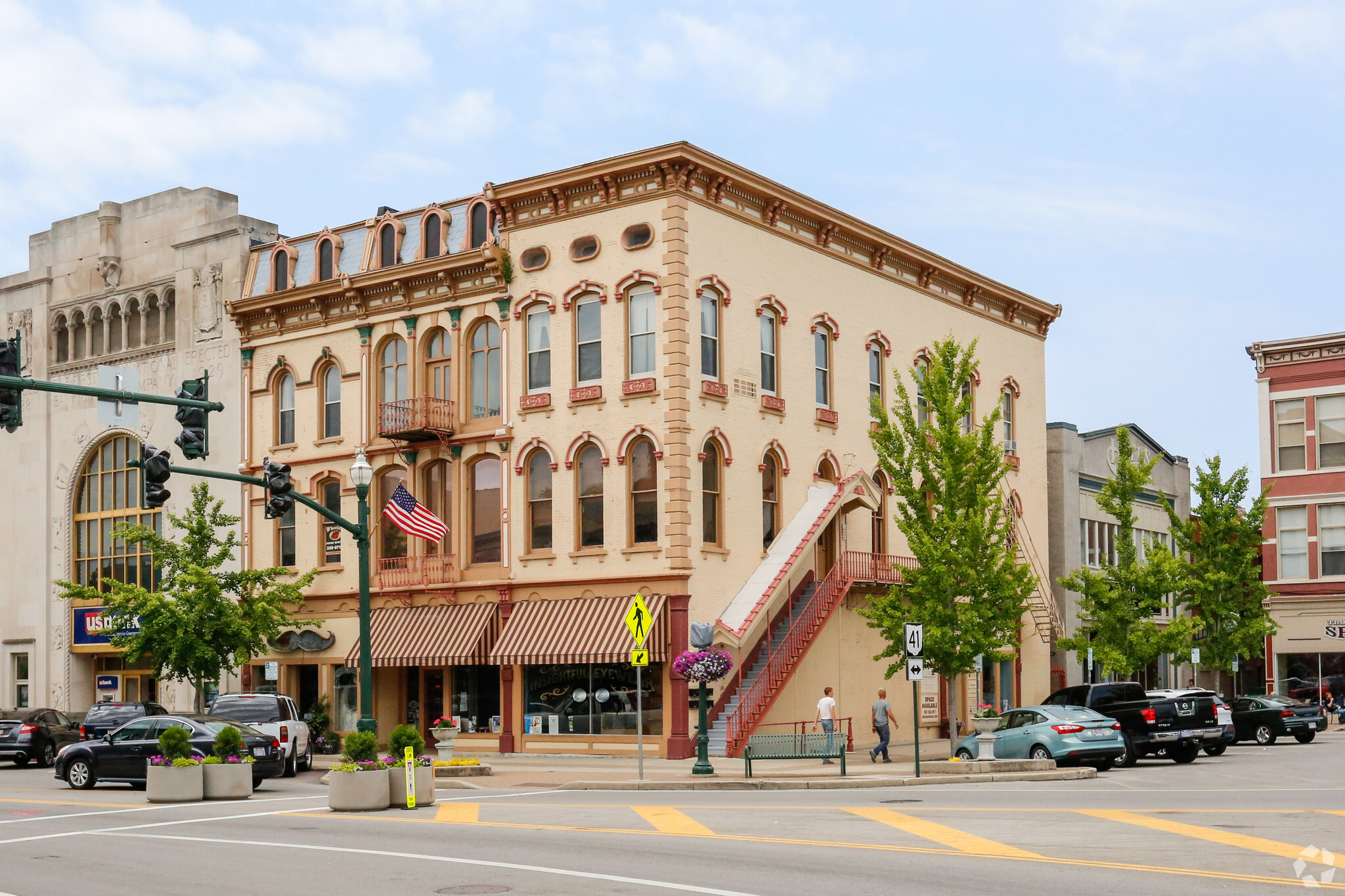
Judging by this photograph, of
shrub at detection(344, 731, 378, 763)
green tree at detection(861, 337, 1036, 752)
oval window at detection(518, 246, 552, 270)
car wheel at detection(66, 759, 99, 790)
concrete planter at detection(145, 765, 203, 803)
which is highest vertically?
oval window at detection(518, 246, 552, 270)

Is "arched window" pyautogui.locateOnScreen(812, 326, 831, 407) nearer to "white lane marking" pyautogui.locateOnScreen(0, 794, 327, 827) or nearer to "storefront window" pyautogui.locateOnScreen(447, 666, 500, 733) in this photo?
"storefront window" pyautogui.locateOnScreen(447, 666, 500, 733)

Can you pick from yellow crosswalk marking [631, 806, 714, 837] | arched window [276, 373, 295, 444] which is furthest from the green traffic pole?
arched window [276, 373, 295, 444]

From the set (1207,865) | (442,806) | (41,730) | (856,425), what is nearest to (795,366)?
(856,425)

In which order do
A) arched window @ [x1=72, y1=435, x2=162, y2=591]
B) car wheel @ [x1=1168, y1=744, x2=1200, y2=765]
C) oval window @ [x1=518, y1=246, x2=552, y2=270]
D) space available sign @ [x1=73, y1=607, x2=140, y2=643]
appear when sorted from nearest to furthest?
car wheel @ [x1=1168, y1=744, x2=1200, y2=765] → oval window @ [x1=518, y1=246, x2=552, y2=270] → space available sign @ [x1=73, y1=607, x2=140, y2=643] → arched window @ [x1=72, y1=435, x2=162, y2=591]

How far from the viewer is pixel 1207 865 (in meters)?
13.7

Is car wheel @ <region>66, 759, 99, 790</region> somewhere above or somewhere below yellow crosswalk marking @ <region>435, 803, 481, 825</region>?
below

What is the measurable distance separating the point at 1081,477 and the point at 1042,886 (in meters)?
43.1

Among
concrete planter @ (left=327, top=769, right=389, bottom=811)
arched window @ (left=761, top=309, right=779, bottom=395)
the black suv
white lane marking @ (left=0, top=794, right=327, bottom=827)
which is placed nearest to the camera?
white lane marking @ (left=0, top=794, right=327, bottom=827)

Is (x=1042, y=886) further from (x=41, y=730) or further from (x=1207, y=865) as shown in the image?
(x=41, y=730)

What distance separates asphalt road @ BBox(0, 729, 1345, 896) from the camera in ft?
44.1

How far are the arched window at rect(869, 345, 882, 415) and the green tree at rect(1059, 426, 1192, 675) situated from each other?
8.83m

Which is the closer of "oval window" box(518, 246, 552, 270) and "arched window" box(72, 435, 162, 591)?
"oval window" box(518, 246, 552, 270)

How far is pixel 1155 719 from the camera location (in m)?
31.4

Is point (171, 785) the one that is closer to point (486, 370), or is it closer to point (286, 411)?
point (486, 370)
